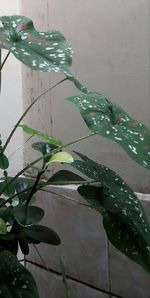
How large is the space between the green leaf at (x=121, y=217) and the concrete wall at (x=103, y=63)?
1.20 feet

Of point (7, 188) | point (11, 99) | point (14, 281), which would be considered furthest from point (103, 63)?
point (14, 281)

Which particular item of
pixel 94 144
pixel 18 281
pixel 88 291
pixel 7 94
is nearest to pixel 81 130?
pixel 94 144

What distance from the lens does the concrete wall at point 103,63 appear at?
38.7 inches

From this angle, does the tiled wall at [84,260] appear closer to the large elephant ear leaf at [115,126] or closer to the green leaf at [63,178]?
the green leaf at [63,178]

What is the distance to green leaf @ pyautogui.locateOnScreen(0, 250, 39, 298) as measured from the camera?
574mm

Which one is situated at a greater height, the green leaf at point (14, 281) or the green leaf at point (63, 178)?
the green leaf at point (63, 178)

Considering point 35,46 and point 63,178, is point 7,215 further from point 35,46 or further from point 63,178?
point 35,46

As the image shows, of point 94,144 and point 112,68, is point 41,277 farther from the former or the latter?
point 112,68

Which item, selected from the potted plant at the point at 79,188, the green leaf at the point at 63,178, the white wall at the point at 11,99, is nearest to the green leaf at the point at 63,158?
the potted plant at the point at 79,188

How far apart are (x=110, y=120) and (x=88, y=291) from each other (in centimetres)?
68

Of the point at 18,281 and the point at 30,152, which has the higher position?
the point at 18,281

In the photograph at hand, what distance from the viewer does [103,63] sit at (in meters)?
1.06

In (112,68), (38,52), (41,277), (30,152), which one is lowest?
(41,277)

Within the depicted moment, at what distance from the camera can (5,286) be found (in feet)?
1.91
